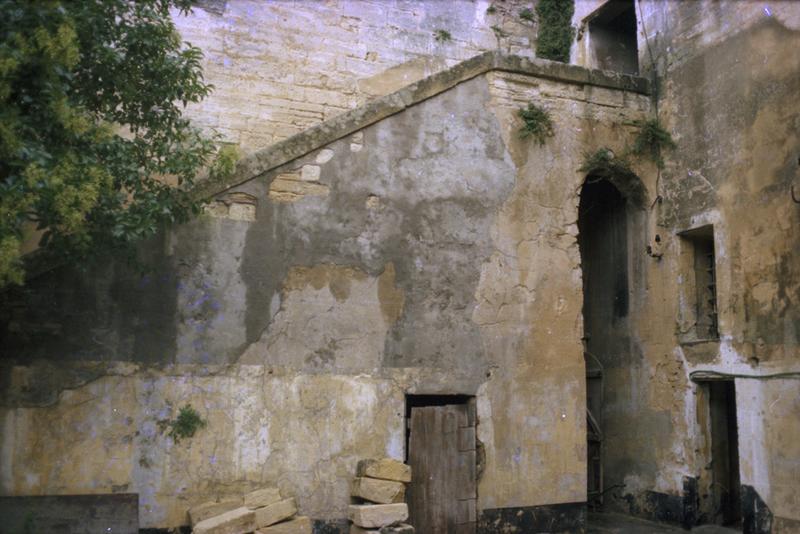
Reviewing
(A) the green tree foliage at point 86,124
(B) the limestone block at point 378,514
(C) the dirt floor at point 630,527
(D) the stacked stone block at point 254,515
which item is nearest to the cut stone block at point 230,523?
(D) the stacked stone block at point 254,515

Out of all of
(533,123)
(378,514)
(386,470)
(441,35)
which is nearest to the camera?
(378,514)

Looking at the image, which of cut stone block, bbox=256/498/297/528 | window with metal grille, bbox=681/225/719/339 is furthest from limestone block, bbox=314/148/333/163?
window with metal grille, bbox=681/225/719/339

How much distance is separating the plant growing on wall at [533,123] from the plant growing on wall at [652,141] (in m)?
1.47

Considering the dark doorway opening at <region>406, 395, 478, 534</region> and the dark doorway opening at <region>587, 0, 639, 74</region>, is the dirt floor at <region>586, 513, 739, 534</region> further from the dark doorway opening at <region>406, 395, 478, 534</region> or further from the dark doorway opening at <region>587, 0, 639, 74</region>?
the dark doorway opening at <region>587, 0, 639, 74</region>

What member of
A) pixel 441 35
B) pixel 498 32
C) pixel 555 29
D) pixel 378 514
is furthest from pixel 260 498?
pixel 555 29

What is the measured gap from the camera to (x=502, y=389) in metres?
8.41

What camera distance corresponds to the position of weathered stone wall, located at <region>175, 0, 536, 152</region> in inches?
451

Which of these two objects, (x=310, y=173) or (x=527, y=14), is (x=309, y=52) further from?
(x=310, y=173)

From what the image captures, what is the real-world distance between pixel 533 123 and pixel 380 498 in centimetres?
477

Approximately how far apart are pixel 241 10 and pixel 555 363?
7419 millimetres

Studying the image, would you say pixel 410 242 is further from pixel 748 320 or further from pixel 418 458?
pixel 748 320

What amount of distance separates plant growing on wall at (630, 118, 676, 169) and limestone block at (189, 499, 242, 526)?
260 inches

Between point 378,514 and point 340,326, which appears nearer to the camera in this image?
point 378,514

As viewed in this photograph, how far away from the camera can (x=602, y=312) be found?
10836 mm
